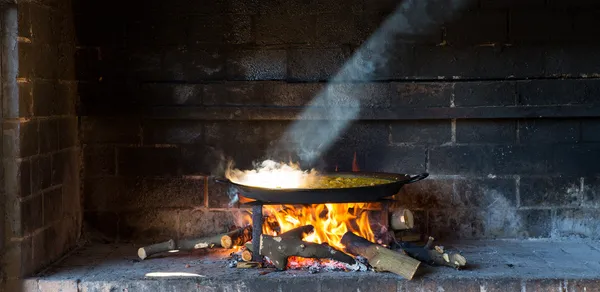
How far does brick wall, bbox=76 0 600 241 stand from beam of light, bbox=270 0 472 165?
0.08 feet

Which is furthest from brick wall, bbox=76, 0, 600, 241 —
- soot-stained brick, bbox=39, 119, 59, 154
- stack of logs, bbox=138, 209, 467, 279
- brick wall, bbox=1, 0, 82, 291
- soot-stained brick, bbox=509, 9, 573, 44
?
stack of logs, bbox=138, 209, 467, 279

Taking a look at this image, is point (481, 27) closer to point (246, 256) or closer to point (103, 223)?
point (246, 256)

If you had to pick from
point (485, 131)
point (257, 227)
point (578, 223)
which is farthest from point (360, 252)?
point (578, 223)

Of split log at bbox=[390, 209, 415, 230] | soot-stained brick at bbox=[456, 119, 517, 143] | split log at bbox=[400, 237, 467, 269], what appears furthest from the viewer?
soot-stained brick at bbox=[456, 119, 517, 143]

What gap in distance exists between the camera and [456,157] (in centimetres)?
497

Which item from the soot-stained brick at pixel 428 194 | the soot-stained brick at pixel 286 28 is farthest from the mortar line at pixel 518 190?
the soot-stained brick at pixel 286 28

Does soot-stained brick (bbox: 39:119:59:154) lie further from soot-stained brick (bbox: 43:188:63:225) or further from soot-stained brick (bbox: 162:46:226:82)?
soot-stained brick (bbox: 162:46:226:82)

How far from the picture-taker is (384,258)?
401cm

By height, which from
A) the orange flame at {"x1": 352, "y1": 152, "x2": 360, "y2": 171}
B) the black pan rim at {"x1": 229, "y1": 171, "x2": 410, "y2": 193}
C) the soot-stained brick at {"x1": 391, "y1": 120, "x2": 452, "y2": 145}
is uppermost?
the soot-stained brick at {"x1": 391, "y1": 120, "x2": 452, "y2": 145}

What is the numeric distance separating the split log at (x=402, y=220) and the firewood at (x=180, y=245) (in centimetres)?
126

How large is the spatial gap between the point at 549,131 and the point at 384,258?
6.04ft

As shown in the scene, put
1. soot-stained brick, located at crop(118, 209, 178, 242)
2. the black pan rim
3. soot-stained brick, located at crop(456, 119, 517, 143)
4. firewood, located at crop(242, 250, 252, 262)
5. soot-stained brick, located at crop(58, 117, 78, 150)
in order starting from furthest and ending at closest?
1. soot-stained brick, located at crop(118, 209, 178, 242)
2. soot-stained brick, located at crop(456, 119, 517, 143)
3. soot-stained brick, located at crop(58, 117, 78, 150)
4. firewood, located at crop(242, 250, 252, 262)
5. the black pan rim

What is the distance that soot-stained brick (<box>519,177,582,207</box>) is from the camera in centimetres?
494

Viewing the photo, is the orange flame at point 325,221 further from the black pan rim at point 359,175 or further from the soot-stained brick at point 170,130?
the soot-stained brick at point 170,130
